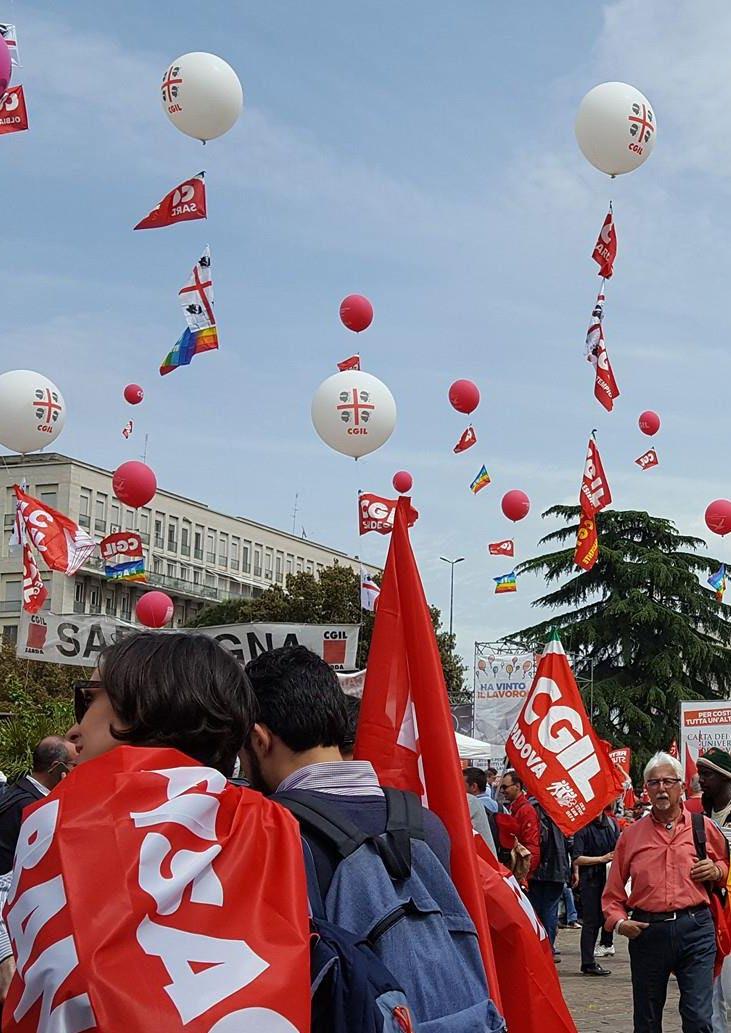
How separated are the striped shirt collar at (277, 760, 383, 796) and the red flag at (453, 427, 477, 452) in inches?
858

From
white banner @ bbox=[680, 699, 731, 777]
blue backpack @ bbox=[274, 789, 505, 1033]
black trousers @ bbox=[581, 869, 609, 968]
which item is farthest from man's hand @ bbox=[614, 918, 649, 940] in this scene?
white banner @ bbox=[680, 699, 731, 777]

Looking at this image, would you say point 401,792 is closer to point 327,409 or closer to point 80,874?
point 80,874

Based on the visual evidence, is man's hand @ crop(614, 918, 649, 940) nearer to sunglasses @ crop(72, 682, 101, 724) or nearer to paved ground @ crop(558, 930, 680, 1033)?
paved ground @ crop(558, 930, 680, 1033)

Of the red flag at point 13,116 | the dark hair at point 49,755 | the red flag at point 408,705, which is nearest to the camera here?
the red flag at point 408,705

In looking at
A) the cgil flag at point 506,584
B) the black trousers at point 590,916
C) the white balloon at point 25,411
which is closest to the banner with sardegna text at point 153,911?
the black trousers at point 590,916

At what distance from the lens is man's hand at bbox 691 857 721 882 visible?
7.45 meters

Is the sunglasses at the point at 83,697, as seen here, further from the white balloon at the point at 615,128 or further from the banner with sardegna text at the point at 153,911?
the white balloon at the point at 615,128

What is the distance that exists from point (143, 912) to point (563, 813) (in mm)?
8217

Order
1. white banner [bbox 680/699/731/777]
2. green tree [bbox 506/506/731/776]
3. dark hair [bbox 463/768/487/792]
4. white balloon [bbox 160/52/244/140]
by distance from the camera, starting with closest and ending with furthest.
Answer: white balloon [bbox 160/52/244/140] < dark hair [bbox 463/768/487/792] < white banner [bbox 680/699/731/777] < green tree [bbox 506/506/731/776]

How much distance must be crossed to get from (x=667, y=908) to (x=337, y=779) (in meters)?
4.95

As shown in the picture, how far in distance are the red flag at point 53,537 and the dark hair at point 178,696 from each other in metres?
19.3

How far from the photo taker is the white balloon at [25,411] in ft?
59.6

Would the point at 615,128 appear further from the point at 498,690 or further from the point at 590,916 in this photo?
the point at 498,690

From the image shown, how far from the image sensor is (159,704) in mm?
2570
